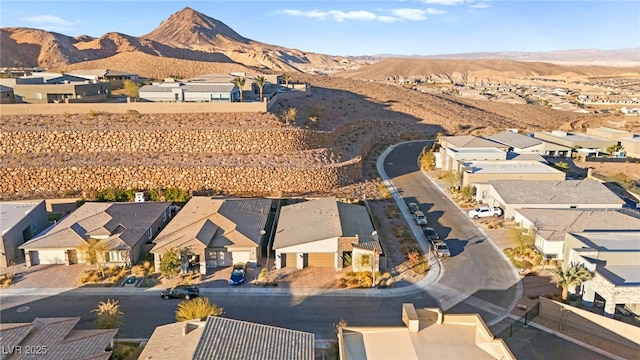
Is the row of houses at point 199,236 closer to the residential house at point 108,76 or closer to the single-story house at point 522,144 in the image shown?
the single-story house at point 522,144

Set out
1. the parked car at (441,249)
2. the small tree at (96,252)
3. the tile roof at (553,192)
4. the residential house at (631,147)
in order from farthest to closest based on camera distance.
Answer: the residential house at (631,147) → the tile roof at (553,192) → the parked car at (441,249) → the small tree at (96,252)

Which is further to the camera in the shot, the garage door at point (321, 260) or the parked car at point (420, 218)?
the parked car at point (420, 218)

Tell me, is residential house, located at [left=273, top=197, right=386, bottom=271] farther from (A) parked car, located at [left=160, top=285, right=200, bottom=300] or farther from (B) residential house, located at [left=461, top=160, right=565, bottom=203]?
(B) residential house, located at [left=461, top=160, right=565, bottom=203]

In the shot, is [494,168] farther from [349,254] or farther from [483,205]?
[349,254]

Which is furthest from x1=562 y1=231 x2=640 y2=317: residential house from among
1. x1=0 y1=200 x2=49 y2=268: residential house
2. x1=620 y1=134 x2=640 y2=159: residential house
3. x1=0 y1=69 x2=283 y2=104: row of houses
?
x1=0 y1=69 x2=283 y2=104: row of houses

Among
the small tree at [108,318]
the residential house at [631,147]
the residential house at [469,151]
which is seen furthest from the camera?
the residential house at [631,147]

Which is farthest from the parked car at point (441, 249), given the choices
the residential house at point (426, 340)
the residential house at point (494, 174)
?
the residential house at point (494, 174)

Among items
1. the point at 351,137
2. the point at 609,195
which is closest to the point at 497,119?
the point at 351,137
